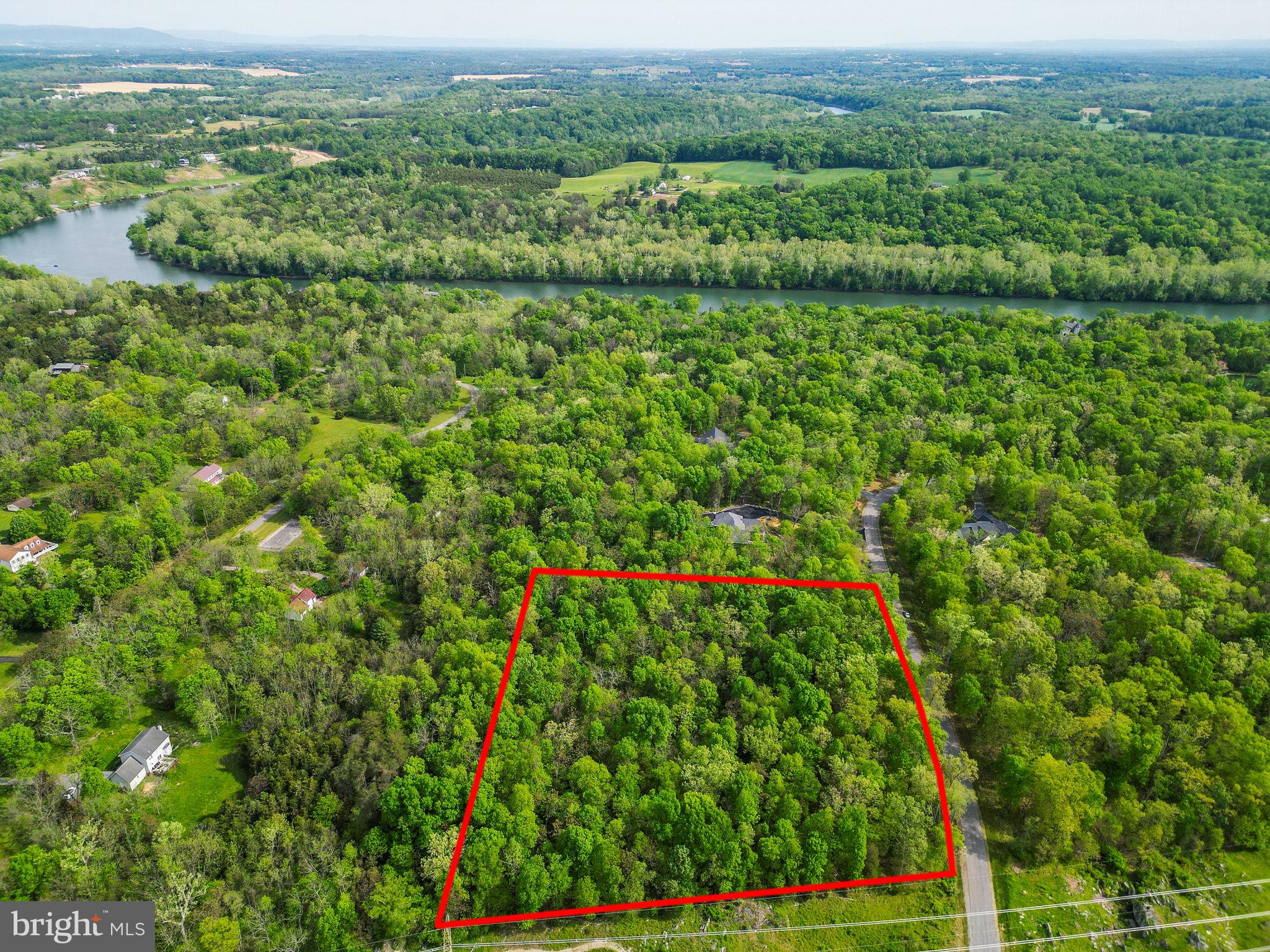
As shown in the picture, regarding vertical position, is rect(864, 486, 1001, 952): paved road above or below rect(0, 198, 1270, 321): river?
below

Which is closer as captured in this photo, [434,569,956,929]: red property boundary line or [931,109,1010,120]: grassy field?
[434,569,956,929]: red property boundary line

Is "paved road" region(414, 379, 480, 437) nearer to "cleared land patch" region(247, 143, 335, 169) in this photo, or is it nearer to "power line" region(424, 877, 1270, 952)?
"power line" region(424, 877, 1270, 952)

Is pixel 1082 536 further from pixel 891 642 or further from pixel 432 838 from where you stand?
pixel 432 838

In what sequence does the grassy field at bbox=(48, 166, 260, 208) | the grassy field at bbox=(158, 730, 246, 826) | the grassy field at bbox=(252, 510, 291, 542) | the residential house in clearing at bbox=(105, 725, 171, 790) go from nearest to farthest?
the grassy field at bbox=(158, 730, 246, 826), the residential house in clearing at bbox=(105, 725, 171, 790), the grassy field at bbox=(252, 510, 291, 542), the grassy field at bbox=(48, 166, 260, 208)

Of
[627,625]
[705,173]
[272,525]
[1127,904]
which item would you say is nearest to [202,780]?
[627,625]

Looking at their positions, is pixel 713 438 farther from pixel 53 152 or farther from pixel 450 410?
pixel 53 152

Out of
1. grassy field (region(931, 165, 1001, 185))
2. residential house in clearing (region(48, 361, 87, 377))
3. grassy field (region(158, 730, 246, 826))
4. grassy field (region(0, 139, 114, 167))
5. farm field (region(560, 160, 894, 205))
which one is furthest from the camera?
grassy field (region(0, 139, 114, 167))

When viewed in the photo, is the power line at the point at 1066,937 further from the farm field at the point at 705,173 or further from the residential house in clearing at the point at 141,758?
the farm field at the point at 705,173

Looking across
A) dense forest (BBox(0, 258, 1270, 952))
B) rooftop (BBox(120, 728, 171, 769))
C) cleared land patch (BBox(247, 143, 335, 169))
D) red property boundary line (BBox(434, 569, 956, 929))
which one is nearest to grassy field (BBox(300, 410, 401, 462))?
dense forest (BBox(0, 258, 1270, 952))
